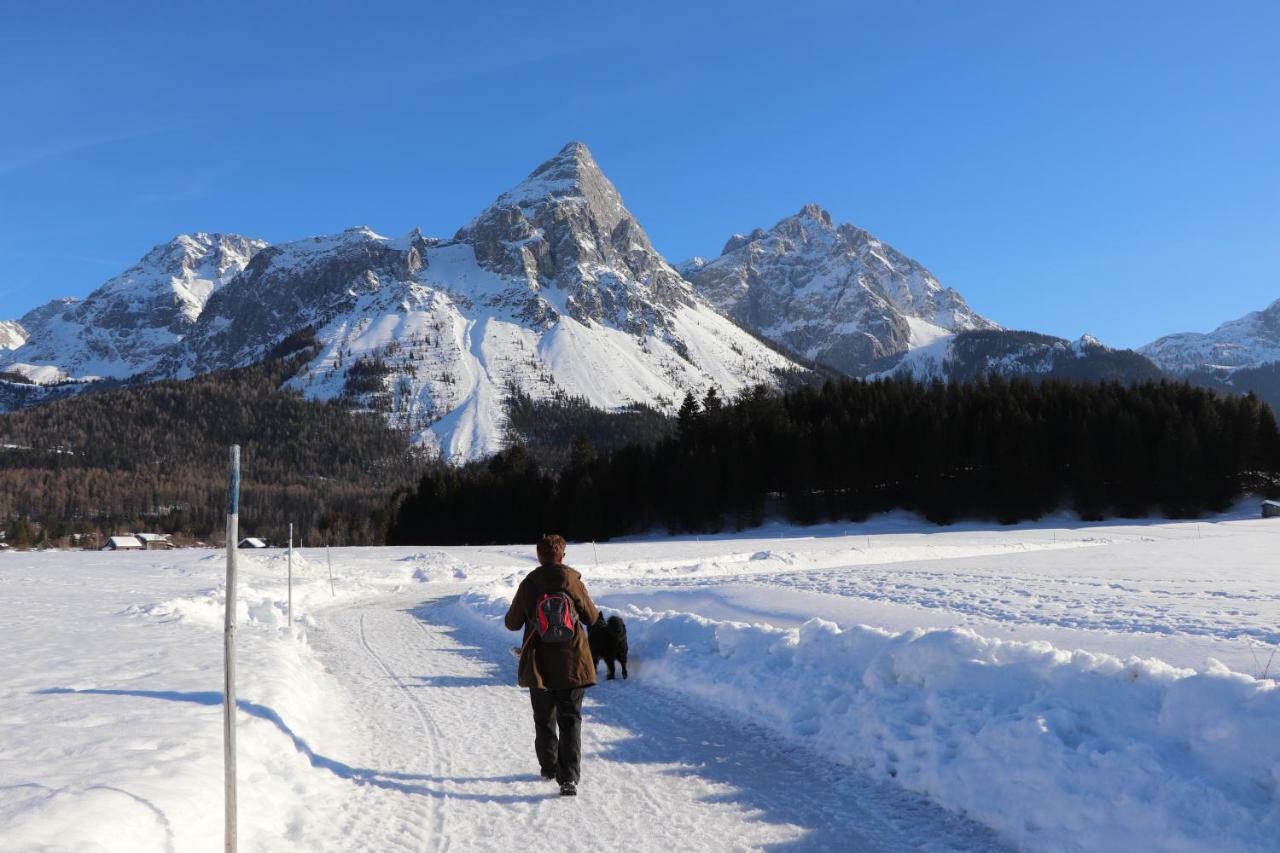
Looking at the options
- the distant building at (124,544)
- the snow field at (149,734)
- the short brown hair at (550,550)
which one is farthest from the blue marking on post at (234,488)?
the distant building at (124,544)

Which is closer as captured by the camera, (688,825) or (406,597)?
(688,825)

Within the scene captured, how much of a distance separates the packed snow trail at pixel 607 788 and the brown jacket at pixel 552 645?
3.10 feet

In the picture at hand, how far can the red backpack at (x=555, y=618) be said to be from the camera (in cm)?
741

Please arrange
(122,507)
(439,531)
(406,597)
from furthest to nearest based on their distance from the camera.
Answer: (122,507)
(439,531)
(406,597)

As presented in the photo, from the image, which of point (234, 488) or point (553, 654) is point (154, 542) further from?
point (234, 488)

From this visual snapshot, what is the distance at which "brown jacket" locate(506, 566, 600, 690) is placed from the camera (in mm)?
7430

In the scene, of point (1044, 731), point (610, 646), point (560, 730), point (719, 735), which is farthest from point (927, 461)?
point (560, 730)

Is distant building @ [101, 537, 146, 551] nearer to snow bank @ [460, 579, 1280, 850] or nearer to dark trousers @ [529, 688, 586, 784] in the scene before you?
dark trousers @ [529, 688, 586, 784]

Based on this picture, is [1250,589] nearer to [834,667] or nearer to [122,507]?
[834,667]

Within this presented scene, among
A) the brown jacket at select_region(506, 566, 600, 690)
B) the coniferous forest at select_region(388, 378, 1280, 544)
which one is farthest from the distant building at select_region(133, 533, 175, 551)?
the brown jacket at select_region(506, 566, 600, 690)

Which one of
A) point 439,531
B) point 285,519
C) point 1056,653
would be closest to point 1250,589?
point 1056,653

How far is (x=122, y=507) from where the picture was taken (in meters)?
164

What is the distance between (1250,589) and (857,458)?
161 feet

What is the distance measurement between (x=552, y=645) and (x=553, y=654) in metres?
0.08
